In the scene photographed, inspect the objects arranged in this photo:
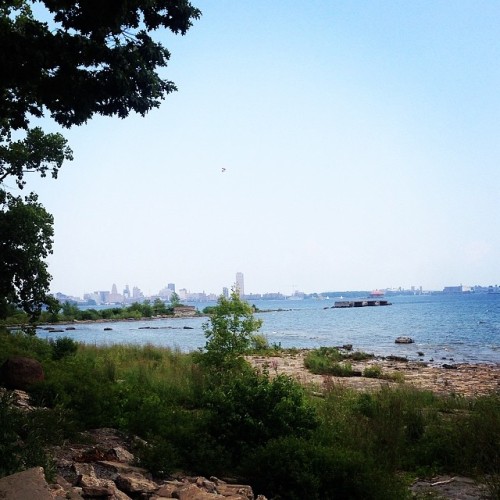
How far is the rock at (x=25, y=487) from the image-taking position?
4156mm

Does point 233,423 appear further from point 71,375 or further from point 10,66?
point 10,66

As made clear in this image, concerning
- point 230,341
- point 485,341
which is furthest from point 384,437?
point 485,341

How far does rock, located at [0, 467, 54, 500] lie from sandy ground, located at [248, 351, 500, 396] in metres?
10.5

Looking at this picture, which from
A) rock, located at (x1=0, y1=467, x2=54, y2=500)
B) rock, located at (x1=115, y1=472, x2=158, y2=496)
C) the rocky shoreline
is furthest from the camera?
rock, located at (x1=115, y1=472, x2=158, y2=496)

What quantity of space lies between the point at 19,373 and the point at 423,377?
1828cm

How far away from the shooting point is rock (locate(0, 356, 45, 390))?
9828mm

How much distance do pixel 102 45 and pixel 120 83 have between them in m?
0.75

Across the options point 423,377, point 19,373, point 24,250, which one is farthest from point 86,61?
point 423,377

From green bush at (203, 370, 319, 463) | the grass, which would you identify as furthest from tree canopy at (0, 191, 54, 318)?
green bush at (203, 370, 319, 463)

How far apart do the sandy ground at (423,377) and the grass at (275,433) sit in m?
4.35

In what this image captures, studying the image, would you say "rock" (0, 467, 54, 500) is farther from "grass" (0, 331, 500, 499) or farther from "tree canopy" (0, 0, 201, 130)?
"tree canopy" (0, 0, 201, 130)

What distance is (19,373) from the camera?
9938mm

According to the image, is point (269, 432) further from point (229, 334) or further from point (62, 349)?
point (62, 349)

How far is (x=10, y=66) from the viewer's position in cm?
747
